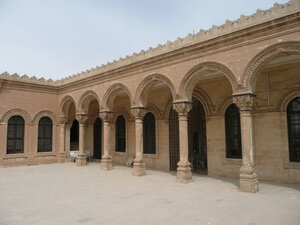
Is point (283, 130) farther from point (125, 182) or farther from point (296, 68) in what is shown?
point (125, 182)

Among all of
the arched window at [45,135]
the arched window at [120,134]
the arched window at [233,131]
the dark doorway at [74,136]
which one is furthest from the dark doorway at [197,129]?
the dark doorway at [74,136]

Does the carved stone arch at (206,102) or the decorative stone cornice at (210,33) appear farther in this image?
the carved stone arch at (206,102)

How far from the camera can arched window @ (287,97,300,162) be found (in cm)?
967

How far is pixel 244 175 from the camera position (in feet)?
26.9

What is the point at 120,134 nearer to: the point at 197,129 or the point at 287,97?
the point at 197,129

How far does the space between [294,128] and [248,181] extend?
11.3ft

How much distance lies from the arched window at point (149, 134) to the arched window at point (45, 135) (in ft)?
23.6

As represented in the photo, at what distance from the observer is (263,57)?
817 centimetres

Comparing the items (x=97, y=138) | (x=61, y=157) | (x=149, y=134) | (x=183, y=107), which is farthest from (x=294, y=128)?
(x=61, y=157)

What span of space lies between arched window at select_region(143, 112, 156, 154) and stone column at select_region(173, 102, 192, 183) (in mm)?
4458

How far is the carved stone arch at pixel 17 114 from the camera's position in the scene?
15.3 m

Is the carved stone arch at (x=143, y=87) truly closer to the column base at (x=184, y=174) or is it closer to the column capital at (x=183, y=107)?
the column capital at (x=183, y=107)

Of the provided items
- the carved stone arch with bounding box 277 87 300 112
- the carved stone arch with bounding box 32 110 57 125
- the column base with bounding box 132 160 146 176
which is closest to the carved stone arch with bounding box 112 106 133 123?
the carved stone arch with bounding box 32 110 57 125

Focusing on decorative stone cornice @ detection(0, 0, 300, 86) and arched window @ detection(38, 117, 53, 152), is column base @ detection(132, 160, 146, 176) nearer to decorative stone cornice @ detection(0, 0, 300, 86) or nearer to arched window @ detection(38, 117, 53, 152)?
decorative stone cornice @ detection(0, 0, 300, 86)
